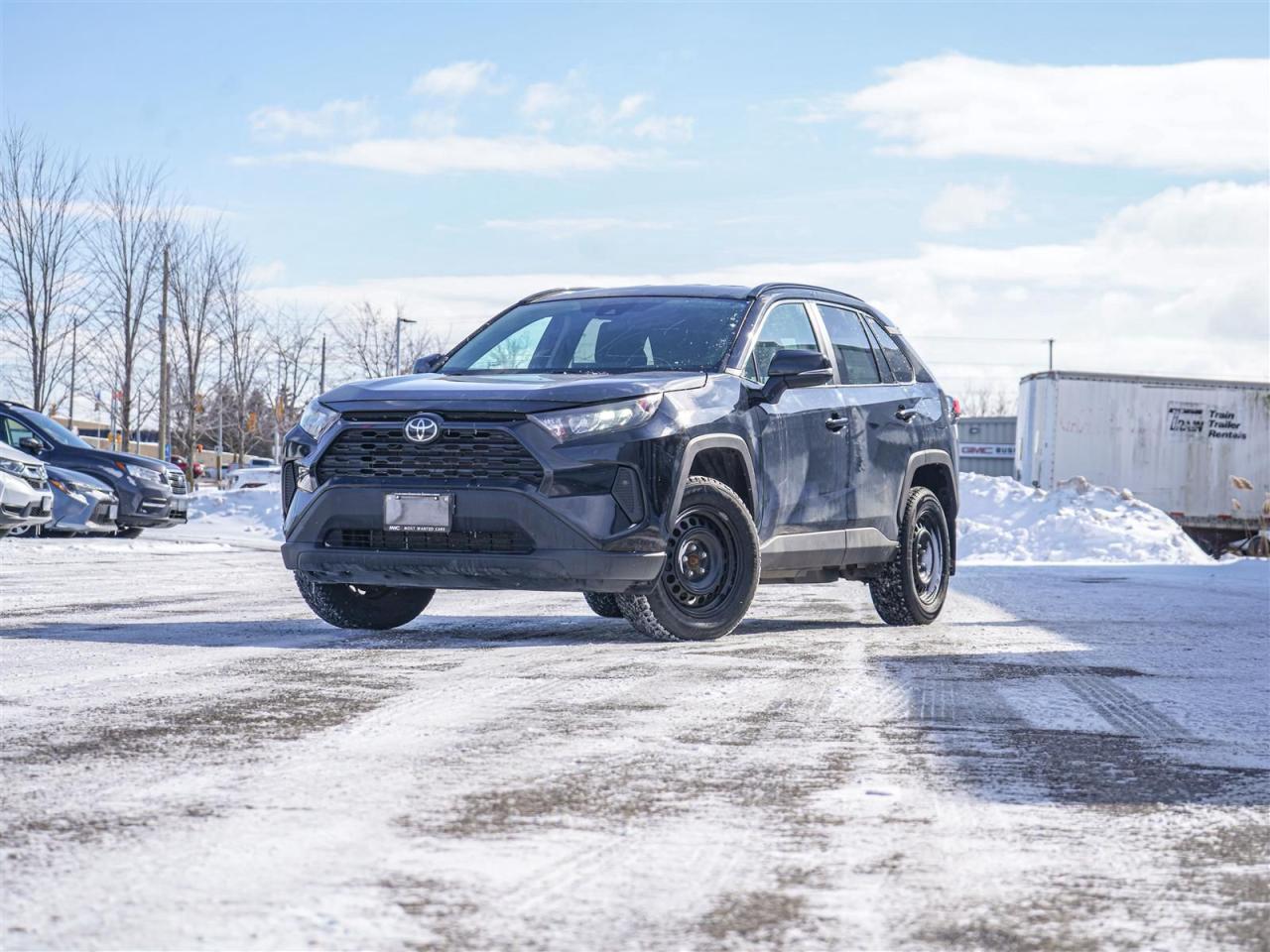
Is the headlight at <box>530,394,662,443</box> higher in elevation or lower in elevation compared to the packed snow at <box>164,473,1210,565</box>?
higher

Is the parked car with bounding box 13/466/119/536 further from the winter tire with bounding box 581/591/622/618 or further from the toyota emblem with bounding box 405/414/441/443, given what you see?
the toyota emblem with bounding box 405/414/441/443

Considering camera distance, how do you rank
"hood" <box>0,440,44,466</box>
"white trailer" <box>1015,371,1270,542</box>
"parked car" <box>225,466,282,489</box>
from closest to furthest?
"hood" <box>0,440,44,466</box>
"white trailer" <box>1015,371,1270,542</box>
"parked car" <box>225,466,282,489</box>

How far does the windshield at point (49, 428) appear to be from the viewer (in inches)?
790

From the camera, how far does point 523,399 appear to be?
22.9ft

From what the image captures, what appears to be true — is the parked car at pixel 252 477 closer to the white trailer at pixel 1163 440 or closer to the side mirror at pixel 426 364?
the white trailer at pixel 1163 440

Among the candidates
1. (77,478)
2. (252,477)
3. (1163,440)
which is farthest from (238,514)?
(1163,440)

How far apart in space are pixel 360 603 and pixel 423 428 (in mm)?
1365

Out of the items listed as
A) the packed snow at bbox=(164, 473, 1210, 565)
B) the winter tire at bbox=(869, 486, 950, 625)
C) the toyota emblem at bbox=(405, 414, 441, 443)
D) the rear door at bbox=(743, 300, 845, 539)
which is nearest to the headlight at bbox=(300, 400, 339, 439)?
the toyota emblem at bbox=(405, 414, 441, 443)

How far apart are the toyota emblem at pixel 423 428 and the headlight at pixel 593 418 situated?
0.43 m

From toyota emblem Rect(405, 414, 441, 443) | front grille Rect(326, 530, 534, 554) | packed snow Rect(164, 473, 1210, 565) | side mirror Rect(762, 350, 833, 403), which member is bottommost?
packed snow Rect(164, 473, 1210, 565)

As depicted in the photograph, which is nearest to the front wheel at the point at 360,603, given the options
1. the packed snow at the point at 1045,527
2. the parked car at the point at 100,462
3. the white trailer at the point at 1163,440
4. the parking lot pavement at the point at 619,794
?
the parking lot pavement at the point at 619,794

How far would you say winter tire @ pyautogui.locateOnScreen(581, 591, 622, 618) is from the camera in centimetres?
861

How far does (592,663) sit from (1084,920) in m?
3.78

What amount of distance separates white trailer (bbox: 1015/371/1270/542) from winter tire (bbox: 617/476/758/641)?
2210cm
